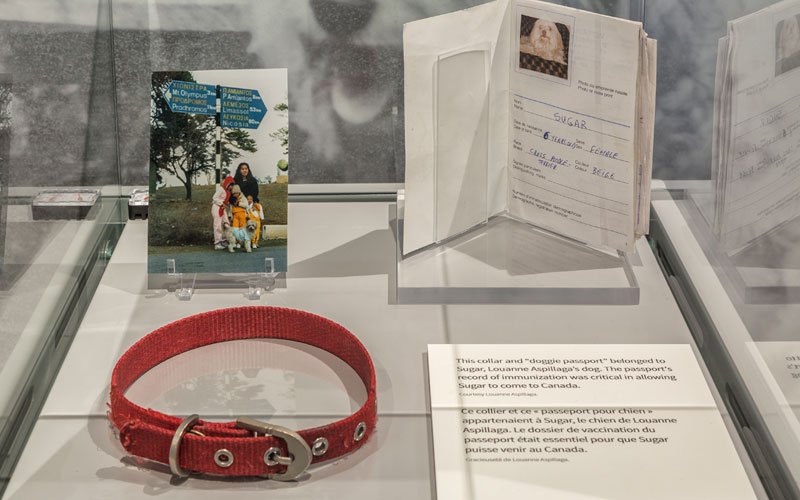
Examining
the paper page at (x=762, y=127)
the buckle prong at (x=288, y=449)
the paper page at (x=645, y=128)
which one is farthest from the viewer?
the paper page at (x=645, y=128)

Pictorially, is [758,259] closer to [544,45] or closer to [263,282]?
[544,45]

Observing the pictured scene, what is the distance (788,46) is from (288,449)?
58cm

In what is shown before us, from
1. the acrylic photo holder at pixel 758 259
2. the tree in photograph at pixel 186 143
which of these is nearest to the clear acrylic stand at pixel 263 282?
the tree in photograph at pixel 186 143

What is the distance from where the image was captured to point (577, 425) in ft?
2.94

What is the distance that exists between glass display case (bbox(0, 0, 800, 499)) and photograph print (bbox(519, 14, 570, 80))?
174 mm

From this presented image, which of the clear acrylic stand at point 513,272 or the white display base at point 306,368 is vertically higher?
the clear acrylic stand at point 513,272

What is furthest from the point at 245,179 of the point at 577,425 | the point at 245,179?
the point at 577,425

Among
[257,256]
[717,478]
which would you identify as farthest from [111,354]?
[717,478]

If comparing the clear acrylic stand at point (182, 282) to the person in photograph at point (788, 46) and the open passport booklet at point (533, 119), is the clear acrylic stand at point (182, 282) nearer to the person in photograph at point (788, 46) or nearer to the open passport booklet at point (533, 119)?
the open passport booklet at point (533, 119)

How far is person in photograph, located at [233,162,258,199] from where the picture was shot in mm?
1109

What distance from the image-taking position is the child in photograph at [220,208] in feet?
3.65

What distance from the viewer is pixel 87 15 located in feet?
4.20

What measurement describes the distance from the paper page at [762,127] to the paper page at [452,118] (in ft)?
0.82

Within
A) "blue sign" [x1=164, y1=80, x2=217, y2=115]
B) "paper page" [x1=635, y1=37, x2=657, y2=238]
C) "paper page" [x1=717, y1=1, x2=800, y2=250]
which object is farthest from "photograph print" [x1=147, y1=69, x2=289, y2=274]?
"paper page" [x1=717, y1=1, x2=800, y2=250]
